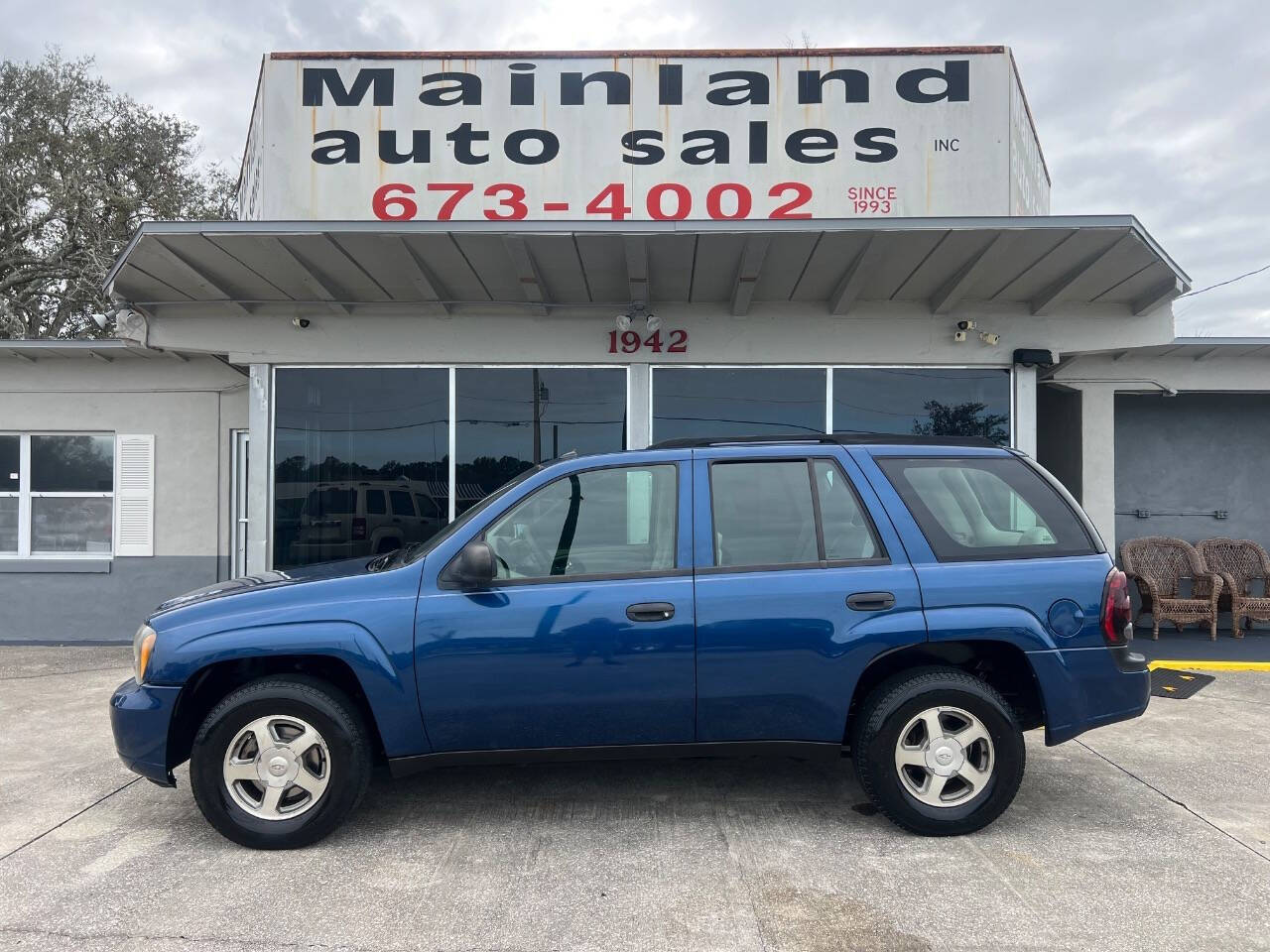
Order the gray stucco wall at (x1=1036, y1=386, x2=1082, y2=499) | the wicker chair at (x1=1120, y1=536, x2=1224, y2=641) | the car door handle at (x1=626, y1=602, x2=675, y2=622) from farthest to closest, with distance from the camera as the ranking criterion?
the gray stucco wall at (x1=1036, y1=386, x2=1082, y2=499), the wicker chair at (x1=1120, y1=536, x2=1224, y2=641), the car door handle at (x1=626, y1=602, x2=675, y2=622)

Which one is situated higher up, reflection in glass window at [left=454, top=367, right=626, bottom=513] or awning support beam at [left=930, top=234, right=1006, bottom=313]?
awning support beam at [left=930, top=234, right=1006, bottom=313]

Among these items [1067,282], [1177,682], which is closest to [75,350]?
[1067,282]

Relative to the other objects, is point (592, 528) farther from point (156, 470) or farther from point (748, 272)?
point (156, 470)

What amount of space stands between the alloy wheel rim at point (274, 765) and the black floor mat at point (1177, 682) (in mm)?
6253

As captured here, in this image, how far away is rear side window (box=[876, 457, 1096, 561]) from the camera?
416cm

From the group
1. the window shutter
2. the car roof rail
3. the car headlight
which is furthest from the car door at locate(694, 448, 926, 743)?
the window shutter

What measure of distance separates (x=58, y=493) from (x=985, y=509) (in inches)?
386

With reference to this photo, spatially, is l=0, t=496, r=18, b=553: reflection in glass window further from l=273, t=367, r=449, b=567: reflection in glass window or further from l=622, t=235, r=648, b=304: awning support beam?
l=622, t=235, r=648, b=304: awning support beam

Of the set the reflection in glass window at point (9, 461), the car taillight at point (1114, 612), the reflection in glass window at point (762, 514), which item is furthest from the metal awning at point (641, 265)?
the reflection in glass window at point (9, 461)

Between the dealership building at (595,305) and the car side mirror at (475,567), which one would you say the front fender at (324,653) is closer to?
the car side mirror at (475,567)

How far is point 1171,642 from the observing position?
356 inches

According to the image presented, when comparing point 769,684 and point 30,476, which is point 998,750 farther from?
point 30,476

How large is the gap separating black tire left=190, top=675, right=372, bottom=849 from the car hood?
465mm

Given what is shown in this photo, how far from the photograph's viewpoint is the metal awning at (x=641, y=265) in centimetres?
636
